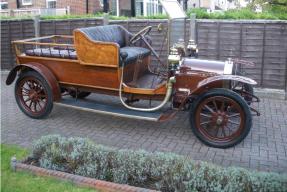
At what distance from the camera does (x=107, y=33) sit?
21.6 feet

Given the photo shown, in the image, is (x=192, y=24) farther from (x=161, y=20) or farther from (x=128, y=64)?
(x=128, y=64)

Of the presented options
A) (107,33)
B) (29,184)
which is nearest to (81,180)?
(29,184)

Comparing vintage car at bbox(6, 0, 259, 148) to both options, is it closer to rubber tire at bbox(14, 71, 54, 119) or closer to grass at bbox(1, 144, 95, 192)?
rubber tire at bbox(14, 71, 54, 119)

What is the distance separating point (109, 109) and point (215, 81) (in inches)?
→ 66.9

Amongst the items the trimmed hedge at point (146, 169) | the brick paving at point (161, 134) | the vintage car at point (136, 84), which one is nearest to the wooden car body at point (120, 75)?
the vintage car at point (136, 84)

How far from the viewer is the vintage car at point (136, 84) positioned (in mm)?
5242

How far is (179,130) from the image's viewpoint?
6.00 metres

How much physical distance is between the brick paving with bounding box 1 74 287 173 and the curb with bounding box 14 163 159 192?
3.50 feet

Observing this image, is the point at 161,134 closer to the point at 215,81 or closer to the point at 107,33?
the point at 215,81

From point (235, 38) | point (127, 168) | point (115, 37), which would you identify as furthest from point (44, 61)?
point (235, 38)

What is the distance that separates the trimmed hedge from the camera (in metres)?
3.67

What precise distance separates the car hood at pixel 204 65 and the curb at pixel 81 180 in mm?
2250

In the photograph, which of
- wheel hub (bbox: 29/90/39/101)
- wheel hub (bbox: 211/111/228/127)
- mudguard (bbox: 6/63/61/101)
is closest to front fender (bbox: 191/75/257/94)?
wheel hub (bbox: 211/111/228/127)

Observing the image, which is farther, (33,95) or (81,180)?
(33,95)
